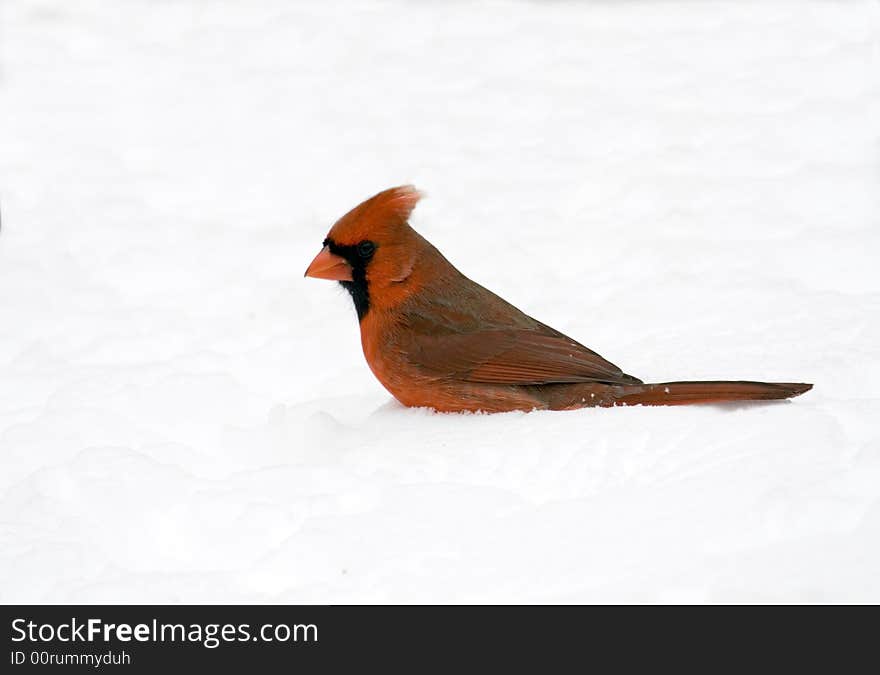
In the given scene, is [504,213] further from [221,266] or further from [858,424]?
[858,424]

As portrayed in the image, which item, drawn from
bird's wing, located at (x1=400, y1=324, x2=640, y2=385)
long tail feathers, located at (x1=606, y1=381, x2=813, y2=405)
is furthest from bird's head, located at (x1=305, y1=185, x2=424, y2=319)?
long tail feathers, located at (x1=606, y1=381, x2=813, y2=405)

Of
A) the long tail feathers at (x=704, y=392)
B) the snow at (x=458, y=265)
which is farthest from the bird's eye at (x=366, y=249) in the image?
the long tail feathers at (x=704, y=392)

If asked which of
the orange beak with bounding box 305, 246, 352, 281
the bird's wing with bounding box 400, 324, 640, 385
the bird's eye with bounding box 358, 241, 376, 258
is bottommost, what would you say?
the bird's wing with bounding box 400, 324, 640, 385

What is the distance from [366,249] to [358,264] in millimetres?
60

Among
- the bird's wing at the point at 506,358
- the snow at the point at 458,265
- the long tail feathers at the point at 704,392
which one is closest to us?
the snow at the point at 458,265

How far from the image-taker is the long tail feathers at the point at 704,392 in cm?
350

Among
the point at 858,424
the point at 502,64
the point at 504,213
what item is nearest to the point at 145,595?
the point at 858,424

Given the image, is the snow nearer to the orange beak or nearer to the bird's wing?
the bird's wing

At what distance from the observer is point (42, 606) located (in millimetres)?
2807

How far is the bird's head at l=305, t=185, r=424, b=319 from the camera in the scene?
13.0 feet

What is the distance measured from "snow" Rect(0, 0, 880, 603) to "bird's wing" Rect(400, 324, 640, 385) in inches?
6.9

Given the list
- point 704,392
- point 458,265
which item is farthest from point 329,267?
point 458,265

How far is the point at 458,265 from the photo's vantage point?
5461 mm

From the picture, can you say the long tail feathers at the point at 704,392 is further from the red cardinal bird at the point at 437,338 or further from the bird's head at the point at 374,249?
the bird's head at the point at 374,249
